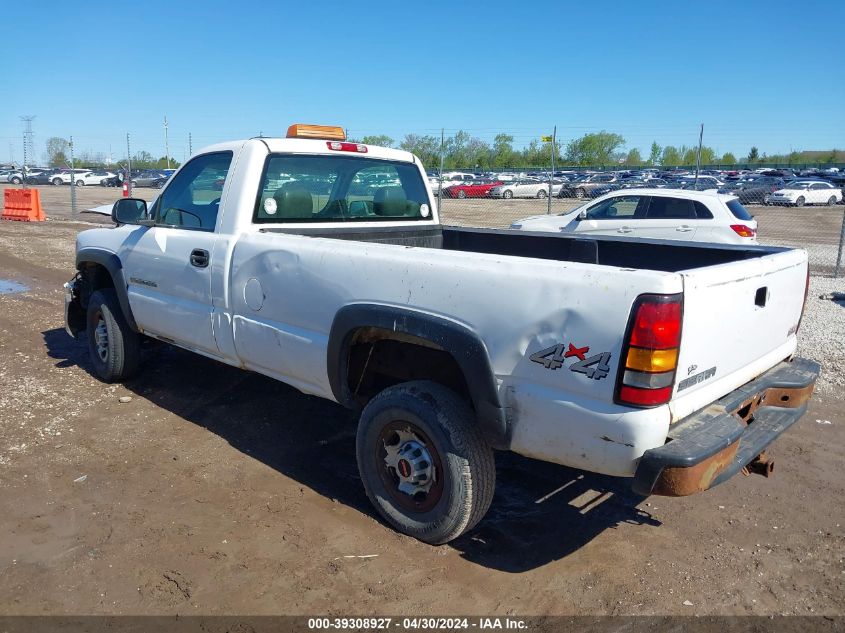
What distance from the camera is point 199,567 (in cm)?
328

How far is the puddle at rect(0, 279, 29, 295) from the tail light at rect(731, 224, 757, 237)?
1101cm

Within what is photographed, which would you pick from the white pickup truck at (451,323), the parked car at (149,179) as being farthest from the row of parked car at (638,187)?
the white pickup truck at (451,323)

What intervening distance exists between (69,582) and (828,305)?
9322 millimetres

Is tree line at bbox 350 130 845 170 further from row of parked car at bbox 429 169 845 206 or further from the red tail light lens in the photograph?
the red tail light lens

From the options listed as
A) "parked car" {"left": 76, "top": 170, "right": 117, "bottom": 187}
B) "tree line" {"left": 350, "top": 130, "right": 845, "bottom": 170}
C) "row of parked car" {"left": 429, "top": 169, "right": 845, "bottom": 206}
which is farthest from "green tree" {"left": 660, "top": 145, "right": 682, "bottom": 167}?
"parked car" {"left": 76, "top": 170, "right": 117, "bottom": 187}

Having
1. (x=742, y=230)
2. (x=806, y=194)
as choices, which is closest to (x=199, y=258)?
(x=742, y=230)

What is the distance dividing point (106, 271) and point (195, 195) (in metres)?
1.55

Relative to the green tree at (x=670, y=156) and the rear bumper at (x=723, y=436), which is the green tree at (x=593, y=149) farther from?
the rear bumper at (x=723, y=436)

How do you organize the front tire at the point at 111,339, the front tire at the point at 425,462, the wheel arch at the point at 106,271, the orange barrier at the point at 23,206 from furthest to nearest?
1. the orange barrier at the point at 23,206
2. the front tire at the point at 111,339
3. the wheel arch at the point at 106,271
4. the front tire at the point at 425,462

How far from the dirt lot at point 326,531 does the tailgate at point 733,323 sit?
908 millimetres

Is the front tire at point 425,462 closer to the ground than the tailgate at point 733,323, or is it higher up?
closer to the ground

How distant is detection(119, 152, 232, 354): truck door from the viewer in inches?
178

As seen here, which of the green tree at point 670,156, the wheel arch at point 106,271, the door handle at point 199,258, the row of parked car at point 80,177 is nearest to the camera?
the door handle at point 199,258

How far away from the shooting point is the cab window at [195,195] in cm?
464
